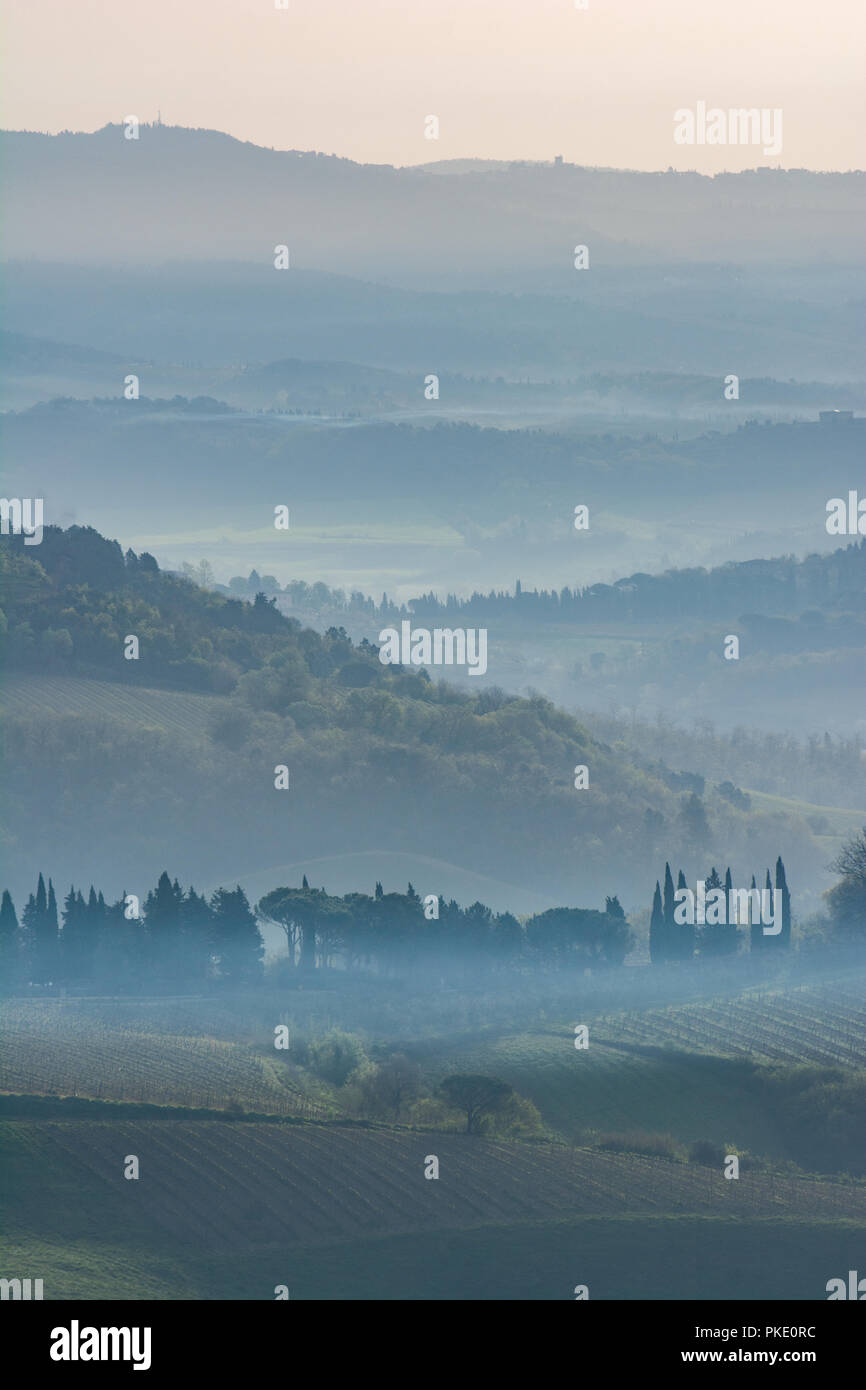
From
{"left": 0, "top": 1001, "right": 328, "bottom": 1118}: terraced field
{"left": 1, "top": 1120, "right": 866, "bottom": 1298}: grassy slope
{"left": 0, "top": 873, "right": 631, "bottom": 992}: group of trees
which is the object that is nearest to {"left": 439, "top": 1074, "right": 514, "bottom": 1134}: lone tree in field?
{"left": 0, "top": 1001, "right": 328, "bottom": 1118}: terraced field

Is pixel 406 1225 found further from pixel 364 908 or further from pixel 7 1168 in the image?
pixel 364 908

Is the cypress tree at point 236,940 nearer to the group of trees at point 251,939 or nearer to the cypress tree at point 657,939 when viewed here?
the group of trees at point 251,939

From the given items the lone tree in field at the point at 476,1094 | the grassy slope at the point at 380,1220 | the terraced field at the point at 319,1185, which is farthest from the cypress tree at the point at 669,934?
the grassy slope at the point at 380,1220

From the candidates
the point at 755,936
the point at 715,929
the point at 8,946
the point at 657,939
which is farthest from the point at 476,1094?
the point at 8,946

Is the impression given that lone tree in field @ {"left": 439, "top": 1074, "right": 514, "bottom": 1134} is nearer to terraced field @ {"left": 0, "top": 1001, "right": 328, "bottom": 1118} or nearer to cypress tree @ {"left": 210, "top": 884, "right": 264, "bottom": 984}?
terraced field @ {"left": 0, "top": 1001, "right": 328, "bottom": 1118}
